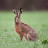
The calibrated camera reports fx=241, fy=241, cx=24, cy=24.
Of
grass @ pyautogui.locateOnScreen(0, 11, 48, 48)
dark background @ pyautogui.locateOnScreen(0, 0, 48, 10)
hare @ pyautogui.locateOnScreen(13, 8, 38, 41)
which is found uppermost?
hare @ pyautogui.locateOnScreen(13, 8, 38, 41)

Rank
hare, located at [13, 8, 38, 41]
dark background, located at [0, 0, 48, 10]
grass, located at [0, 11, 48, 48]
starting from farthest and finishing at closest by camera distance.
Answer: dark background, located at [0, 0, 48, 10] → hare, located at [13, 8, 38, 41] → grass, located at [0, 11, 48, 48]

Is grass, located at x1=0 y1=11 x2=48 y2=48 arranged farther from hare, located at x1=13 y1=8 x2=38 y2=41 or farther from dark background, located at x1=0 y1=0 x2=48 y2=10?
dark background, located at x1=0 y1=0 x2=48 y2=10

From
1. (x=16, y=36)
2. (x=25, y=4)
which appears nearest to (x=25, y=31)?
(x=16, y=36)

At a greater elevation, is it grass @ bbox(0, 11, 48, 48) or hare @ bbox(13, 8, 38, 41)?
hare @ bbox(13, 8, 38, 41)

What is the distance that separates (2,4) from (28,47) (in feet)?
78.7

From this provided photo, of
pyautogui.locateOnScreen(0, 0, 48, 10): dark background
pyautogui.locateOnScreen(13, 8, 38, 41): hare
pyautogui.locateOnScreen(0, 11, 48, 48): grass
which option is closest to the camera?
Answer: pyautogui.locateOnScreen(0, 11, 48, 48): grass

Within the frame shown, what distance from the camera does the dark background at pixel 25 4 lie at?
1134 inches

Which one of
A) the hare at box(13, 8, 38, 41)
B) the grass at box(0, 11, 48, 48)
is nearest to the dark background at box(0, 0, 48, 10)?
the grass at box(0, 11, 48, 48)

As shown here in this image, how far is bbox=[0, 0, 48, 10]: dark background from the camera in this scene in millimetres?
28812

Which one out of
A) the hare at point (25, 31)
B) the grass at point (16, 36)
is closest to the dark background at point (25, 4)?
the grass at point (16, 36)

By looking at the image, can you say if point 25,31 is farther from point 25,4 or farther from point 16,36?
point 25,4

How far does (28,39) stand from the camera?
669 centimetres

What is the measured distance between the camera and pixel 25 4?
96.0 feet

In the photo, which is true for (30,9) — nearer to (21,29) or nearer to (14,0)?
(14,0)
